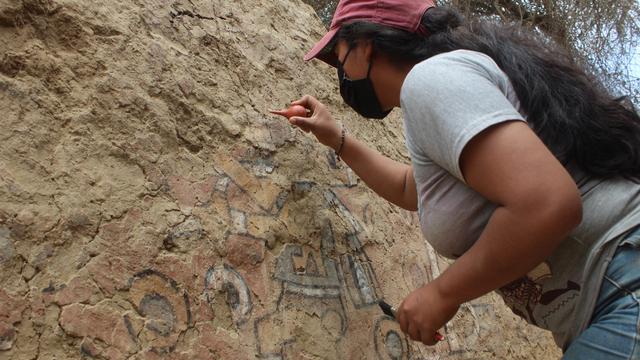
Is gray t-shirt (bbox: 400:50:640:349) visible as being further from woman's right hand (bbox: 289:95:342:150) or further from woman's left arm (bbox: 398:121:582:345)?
woman's right hand (bbox: 289:95:342:150)

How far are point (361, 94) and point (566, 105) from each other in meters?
0.61

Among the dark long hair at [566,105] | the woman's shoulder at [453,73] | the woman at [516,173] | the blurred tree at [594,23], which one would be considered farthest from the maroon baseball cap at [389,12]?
the blurred tree at [594,23]

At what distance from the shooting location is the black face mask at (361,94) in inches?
71.7

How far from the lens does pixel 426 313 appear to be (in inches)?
59.5

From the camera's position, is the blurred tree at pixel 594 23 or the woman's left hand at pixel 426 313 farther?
the blurred tree at pixel 594 23

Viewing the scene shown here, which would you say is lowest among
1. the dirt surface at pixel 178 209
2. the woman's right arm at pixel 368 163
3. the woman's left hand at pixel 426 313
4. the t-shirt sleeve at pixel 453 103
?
the dirt surface at pixel 178 209

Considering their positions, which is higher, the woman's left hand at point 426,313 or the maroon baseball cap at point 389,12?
the maroon baseball cap at point 389,12

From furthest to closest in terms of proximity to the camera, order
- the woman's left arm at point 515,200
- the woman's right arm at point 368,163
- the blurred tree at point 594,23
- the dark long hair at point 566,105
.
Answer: the blurred tree at point 594,23 → the woman's right arm at point 368,163 → the dark long hair at point 566,105 → the woman's left arm at point 515,200

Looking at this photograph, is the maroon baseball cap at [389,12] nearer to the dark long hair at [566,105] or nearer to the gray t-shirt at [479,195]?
the dark long hair at [566,105]

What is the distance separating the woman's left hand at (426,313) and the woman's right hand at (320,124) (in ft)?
2.57

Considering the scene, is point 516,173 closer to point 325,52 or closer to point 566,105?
point 566,105

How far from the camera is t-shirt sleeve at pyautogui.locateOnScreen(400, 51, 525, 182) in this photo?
4.22 ft

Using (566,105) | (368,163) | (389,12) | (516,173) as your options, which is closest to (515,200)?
(516,173)

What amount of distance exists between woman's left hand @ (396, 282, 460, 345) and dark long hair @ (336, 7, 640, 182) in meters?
0.38
